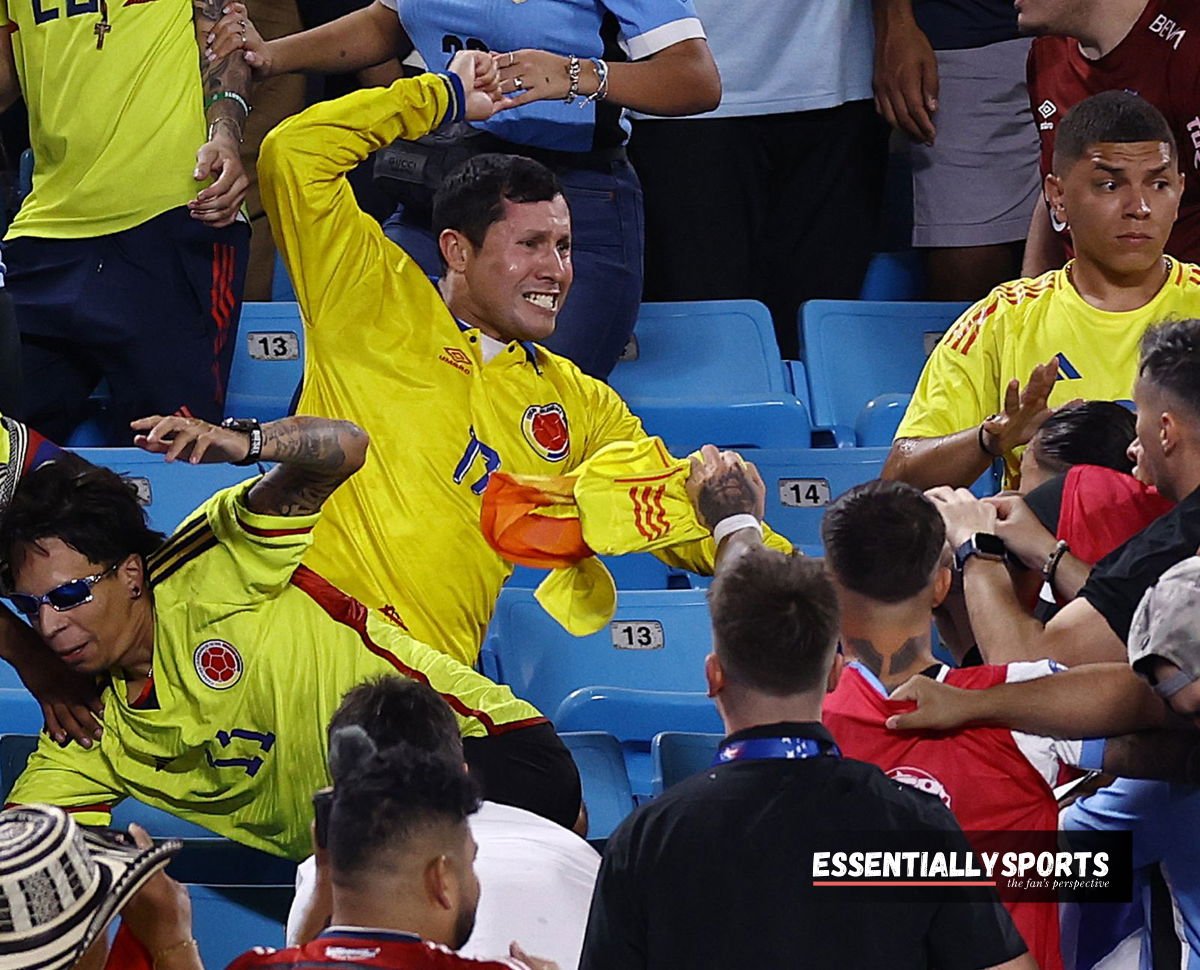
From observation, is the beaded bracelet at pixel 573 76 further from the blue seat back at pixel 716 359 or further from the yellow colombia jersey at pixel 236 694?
the yellow colombia jersey at pixel 236 694

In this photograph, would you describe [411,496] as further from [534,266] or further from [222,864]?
[222,864]

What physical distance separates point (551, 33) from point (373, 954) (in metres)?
3.20

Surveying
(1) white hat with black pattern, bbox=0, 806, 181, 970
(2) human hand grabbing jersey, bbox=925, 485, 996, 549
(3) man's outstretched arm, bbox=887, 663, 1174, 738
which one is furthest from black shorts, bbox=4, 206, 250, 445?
(1) white hat with black pattern, bbox=0, 806, 181, 970

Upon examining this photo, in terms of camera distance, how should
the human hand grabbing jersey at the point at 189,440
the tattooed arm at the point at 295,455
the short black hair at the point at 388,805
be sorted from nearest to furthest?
the short black hair at the point at 388,805, the human hand grabbing jersey at the point at 189,440, the tattooed arm at the point at 295,455

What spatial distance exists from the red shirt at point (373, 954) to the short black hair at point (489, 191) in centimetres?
235

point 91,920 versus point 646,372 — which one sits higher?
point 91,920

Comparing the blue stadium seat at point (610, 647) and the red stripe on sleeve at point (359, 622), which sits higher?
the red stripe on sleeve at point (359, 622)

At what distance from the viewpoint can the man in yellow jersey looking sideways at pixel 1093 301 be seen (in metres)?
4.95

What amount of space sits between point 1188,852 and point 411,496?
1.76 m

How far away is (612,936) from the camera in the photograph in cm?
264

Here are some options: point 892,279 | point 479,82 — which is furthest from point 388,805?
point 892,279

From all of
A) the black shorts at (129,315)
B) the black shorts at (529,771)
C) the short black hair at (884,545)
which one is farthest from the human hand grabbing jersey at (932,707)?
the black shorts at (129,315)

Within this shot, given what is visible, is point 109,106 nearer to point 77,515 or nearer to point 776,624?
point 77,515

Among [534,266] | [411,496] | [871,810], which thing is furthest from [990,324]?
[871,810]
